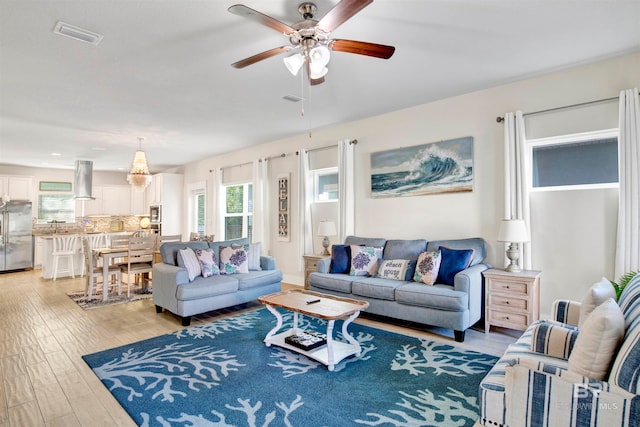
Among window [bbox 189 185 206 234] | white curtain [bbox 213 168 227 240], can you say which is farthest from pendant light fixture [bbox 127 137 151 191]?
window [bbox 189 185 206 234]

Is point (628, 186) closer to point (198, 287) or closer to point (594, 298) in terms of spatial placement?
point (594, 298)

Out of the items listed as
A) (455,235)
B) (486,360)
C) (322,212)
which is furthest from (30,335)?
(455,235)

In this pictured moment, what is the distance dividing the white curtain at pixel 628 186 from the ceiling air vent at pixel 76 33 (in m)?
4.62

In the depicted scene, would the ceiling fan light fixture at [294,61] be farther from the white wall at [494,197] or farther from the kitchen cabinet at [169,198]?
the kitchen cabinet at [169,198]

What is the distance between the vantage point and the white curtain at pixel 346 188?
17.3ft

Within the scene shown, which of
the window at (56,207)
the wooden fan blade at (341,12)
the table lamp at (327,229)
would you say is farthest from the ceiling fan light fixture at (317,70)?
the window at (56,207)

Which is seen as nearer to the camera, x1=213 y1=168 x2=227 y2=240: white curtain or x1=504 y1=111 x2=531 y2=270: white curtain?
x1=504 y1=111 x2=531 y2=270: white curtain

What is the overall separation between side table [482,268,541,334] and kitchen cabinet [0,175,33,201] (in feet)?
35.4

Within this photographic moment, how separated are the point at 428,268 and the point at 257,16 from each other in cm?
300

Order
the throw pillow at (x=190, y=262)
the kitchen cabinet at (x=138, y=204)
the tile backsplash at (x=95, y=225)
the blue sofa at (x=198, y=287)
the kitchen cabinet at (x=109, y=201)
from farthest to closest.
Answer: the kitchen cabinet at (x=138, y=204), the kitchen cabinet at (x=109, y=201), the tile backsplash at (x=95, y=225), the throw pillow at (x=190, y=262), the blue sofa at (x=198, y=287)

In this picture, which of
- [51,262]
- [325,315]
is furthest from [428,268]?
[51,262]

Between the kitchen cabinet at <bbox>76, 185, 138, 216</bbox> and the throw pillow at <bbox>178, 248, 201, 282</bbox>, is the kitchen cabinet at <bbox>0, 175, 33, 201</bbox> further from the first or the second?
the throw pillow at <bbox>178, 248, 201, 282</bbox>

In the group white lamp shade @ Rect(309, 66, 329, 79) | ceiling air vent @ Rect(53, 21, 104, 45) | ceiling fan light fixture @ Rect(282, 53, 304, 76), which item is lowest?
white lamp shade @ Rect(309, 66, 329, 79)

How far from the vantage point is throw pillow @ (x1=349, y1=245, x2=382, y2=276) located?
4.38 metres
